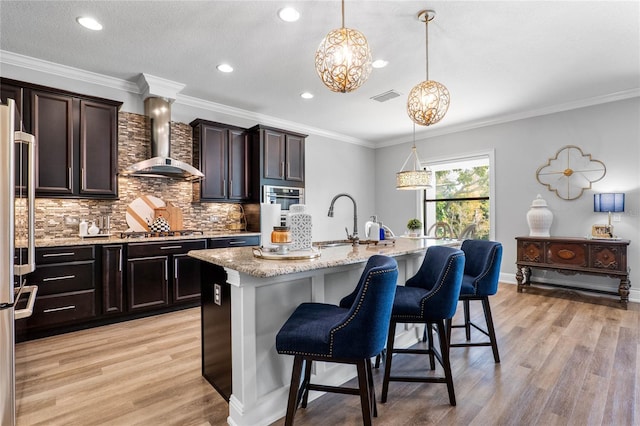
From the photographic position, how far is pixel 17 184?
1.71 m

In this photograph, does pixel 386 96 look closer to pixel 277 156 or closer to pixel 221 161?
pixel 277 156

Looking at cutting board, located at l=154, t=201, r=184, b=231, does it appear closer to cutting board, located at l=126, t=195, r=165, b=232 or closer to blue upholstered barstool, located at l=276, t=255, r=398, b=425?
cutting board, located at l=126, t=195, r=165, b=232

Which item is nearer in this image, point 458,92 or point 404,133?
point 458,92

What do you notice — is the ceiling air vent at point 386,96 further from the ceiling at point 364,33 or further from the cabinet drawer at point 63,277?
the cabinet drawer at point 63,277

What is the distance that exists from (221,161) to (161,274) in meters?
1.75

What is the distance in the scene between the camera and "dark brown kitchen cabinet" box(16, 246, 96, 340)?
299cm

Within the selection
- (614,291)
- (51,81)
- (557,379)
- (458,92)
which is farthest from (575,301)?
(51,81)

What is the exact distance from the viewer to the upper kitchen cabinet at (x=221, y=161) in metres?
4.39

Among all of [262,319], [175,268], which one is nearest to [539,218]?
[262,319]

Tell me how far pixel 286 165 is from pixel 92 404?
149 inches

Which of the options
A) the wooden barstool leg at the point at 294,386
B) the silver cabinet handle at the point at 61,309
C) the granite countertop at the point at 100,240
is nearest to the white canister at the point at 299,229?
the wooden barstool leg at the point at 294,386

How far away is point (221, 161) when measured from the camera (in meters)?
4.57

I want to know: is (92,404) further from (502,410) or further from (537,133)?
(537,133)

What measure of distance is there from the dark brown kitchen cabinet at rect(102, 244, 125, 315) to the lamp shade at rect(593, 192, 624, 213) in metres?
6.03
